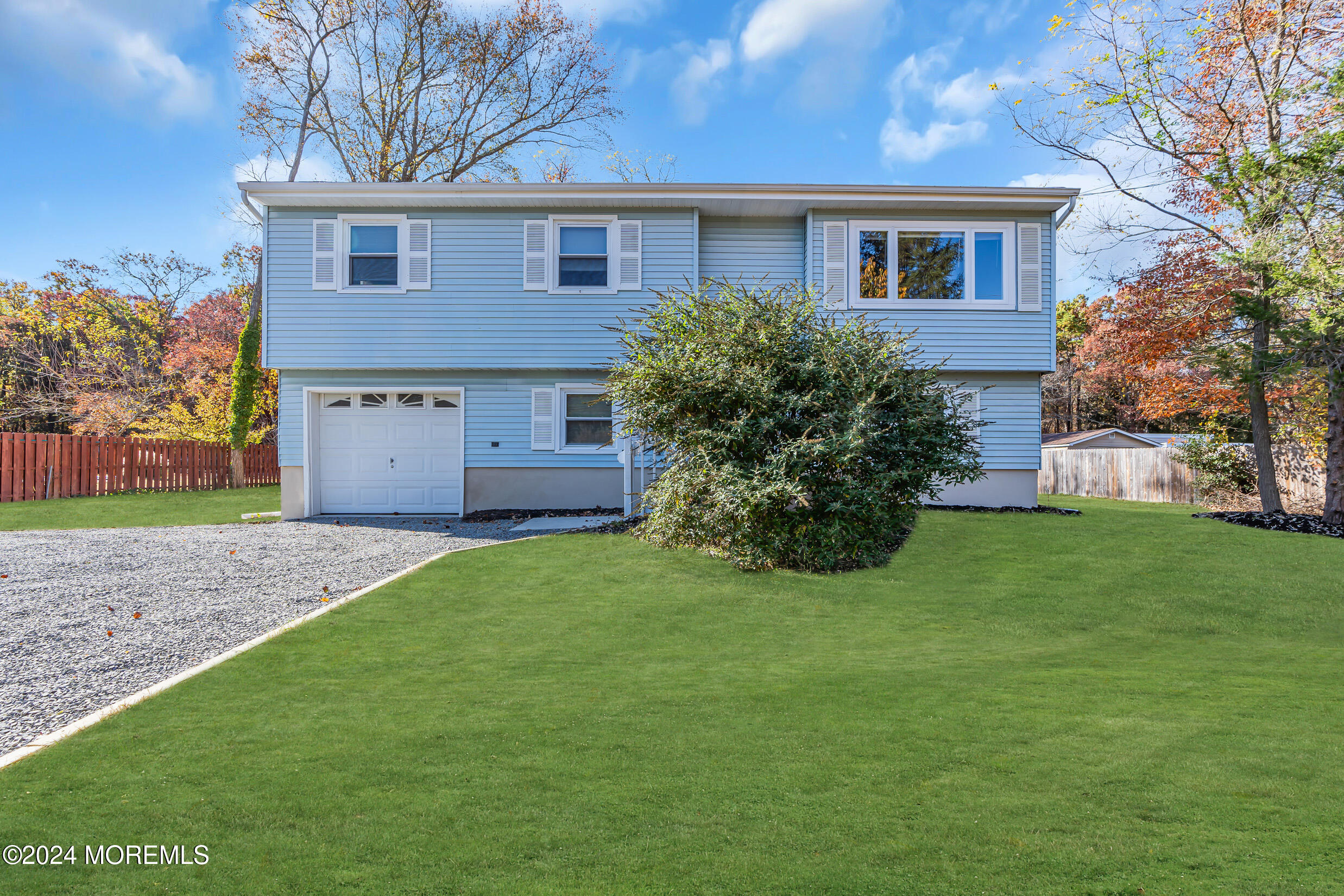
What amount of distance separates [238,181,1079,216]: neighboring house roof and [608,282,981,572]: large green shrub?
440cm

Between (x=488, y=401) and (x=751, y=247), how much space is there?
6.03 m

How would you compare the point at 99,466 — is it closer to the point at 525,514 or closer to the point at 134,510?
the point at 134,510

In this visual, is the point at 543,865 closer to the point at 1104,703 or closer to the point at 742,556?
the point at 1104,703

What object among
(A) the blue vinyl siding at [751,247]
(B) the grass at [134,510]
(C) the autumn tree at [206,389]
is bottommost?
(B) the grass at [134,510]

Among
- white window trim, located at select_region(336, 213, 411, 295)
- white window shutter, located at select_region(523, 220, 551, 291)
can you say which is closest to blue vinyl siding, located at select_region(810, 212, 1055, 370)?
white window shutter, located at select_region(523, 220, 551, 291)

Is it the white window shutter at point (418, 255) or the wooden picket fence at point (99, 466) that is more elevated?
the white window shutter at point (418, 255)

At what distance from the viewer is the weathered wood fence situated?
52.5ft

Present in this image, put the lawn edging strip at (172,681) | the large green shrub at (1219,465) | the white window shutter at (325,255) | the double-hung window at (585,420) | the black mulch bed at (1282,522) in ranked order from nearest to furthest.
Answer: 1. the lawn edging strip at (172,681)
2. the black mulch bed at (1282,522)
3. the white window shutter at (325,255)
4. the double-hung window at (585,420)
5. the large green shrub at (1219,465)

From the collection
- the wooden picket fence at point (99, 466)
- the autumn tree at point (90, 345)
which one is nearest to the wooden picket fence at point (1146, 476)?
the wooden picket fence at point (99, 466)

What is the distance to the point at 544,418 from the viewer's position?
44.2 feet

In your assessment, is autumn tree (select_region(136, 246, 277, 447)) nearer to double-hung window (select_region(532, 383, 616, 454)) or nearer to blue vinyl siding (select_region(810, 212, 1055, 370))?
double-hung window (select_region(532, 383, 616, 454))

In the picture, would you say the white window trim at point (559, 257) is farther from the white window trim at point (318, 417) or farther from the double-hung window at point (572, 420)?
the white window trim at point (318, 417)

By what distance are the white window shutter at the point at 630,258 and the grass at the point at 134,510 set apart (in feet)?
28.3

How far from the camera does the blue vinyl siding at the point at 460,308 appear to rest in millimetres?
13148
